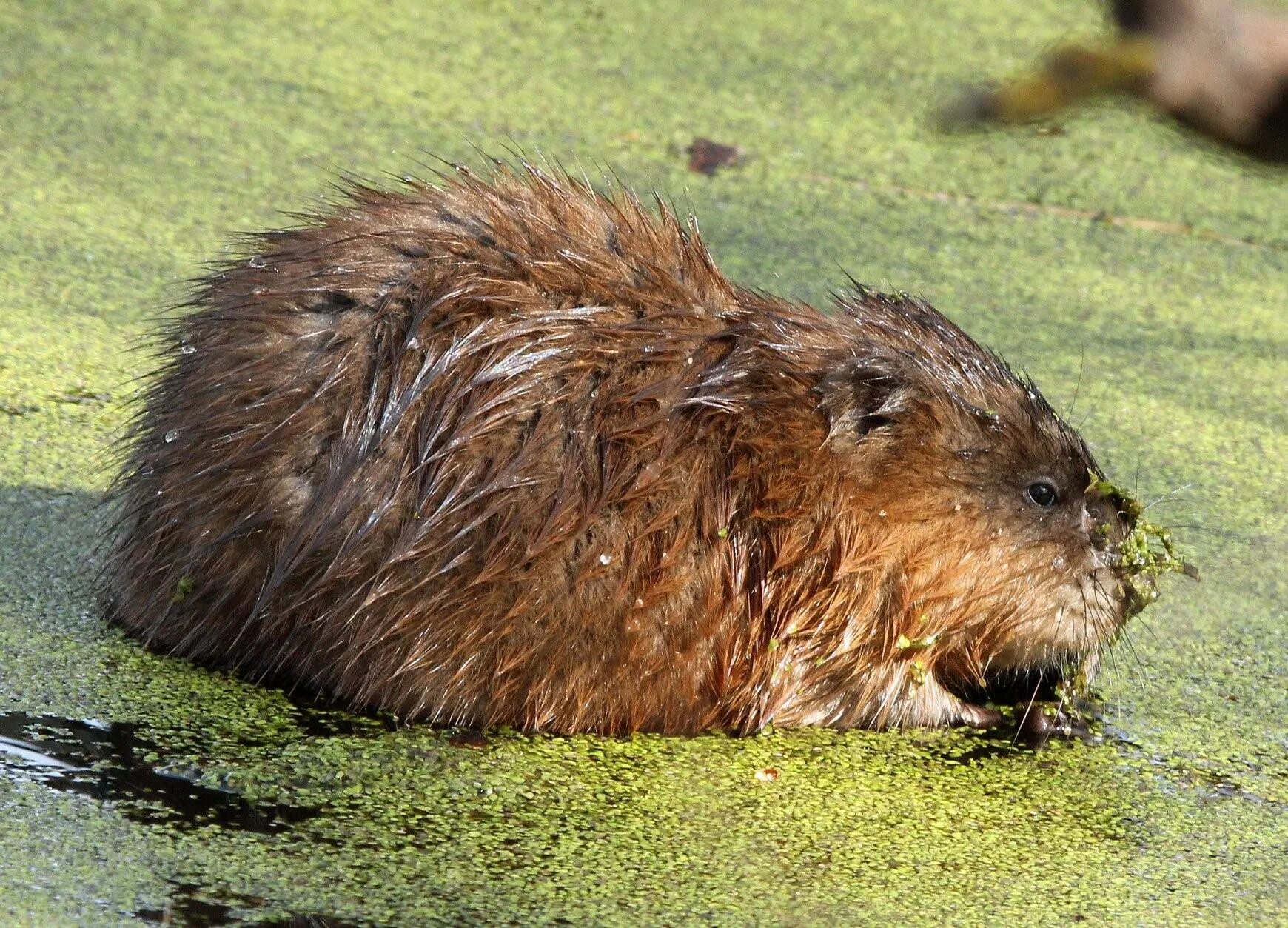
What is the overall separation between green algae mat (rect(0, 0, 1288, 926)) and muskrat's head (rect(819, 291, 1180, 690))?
20 cm

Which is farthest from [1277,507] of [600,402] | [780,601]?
[600,402]

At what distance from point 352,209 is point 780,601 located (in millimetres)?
1029

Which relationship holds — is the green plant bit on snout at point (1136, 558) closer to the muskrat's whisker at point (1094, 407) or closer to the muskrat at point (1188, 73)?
the muskrat's whisker at point (1094, 407)

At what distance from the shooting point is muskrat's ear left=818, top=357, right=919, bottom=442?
9.36 ft

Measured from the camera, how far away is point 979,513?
9.62 ft

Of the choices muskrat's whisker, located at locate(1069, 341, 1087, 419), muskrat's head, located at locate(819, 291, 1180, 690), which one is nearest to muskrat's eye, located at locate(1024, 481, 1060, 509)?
muskrat's head, located at locate(819, 291, 1180, 690)

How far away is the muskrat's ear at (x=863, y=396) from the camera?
285 centimetres

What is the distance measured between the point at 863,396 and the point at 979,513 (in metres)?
0.30

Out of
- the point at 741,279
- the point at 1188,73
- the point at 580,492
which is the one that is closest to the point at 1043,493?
the point at 580,492

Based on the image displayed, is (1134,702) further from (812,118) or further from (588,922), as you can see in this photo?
(812,118)

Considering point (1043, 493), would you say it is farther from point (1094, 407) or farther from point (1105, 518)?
point (1094, 407)

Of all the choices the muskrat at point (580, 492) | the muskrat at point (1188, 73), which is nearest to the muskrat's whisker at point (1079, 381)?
the muskrat at point (580, 492)

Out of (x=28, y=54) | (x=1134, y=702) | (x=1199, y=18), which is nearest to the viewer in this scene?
(x=1199, y=18)

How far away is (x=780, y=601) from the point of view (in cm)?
278
